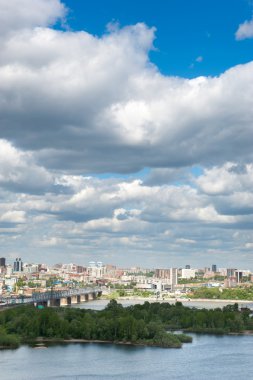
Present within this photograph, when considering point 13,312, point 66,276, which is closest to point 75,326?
point 13,312

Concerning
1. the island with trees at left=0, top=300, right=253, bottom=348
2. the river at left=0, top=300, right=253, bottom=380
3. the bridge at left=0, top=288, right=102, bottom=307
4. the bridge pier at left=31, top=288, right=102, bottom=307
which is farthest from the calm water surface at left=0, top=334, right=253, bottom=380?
the bridge pier at left=31, top=288, right=102, bottom=307

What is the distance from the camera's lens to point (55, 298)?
85.4 m

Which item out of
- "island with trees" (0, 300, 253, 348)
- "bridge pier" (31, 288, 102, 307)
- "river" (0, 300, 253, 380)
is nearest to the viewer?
"river" (0, 300, 253, 380)

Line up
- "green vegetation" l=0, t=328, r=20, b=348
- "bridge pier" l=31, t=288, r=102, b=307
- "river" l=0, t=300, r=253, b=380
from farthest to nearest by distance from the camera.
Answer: "bridge pier" l=31, t=288, r=102, b=307
"green vegetation" l=0, t=328, r=20, b=348
"river" l=0, t=300, r=253, b=380

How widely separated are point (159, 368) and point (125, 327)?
10674 millimetres

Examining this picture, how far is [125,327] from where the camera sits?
44.4 meters

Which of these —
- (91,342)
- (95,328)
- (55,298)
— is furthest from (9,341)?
(55,298)

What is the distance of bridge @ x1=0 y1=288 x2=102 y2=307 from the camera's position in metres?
76.9

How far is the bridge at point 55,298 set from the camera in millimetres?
76875

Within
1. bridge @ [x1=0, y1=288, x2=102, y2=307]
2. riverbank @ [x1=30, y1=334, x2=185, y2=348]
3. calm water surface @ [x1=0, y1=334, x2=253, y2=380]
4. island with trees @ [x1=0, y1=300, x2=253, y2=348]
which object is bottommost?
calm water surface @ [x1=0, y1=334, x2=253, y2=380]

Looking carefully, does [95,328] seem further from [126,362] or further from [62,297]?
[62,297]

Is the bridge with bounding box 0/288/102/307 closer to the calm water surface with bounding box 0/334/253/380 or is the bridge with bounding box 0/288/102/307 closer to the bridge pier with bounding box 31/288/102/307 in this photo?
the bridge pier with bounding box 31/288/102/307

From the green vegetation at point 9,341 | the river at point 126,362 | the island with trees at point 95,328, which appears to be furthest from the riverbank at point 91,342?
the green vegetation at point 9,341

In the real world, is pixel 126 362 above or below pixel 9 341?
below
